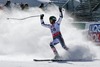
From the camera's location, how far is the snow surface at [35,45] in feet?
37.0

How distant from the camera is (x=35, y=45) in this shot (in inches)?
586

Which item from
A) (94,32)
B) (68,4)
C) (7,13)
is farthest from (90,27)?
(68,4)

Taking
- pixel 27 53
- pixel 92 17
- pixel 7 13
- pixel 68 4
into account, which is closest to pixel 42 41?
pixel 27 53

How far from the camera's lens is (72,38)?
48.2 ft

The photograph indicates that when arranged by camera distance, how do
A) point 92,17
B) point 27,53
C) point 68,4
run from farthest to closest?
point 68,4 < point 92,17 < point 27,53

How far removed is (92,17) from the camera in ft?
79.8

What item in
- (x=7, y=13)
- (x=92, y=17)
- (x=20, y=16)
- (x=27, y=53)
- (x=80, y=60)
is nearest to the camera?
(x=80, y=60)

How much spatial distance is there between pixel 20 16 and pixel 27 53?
5234mm

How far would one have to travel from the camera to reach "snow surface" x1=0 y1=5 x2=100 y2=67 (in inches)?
444

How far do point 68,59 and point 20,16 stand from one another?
7452mm

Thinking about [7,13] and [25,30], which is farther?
[7,13]

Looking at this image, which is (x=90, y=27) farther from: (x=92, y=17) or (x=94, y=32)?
(x=92, y=17)

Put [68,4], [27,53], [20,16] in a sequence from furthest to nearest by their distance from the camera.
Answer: [68,4], [20,16], [27,53]

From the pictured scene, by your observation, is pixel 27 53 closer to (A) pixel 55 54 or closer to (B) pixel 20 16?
(A) pixel 55 54
